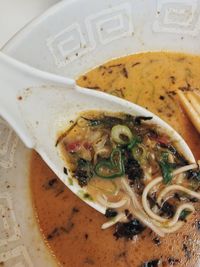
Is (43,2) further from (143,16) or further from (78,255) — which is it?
(78,255)

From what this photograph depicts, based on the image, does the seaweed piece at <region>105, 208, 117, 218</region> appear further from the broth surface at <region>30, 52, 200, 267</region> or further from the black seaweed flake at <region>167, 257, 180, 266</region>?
the black seaweed flake at <region>167, 257, 180, 266</region>

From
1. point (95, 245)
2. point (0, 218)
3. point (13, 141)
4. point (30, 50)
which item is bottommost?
point (95, 245)

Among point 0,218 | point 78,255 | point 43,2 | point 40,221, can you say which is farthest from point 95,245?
point 43,2

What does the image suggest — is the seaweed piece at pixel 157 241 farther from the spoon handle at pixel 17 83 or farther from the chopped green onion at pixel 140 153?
the spoon handle at pixel 17 83

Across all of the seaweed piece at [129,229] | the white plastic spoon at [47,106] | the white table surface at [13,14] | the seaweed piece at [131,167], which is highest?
the white table surface at [13,14]

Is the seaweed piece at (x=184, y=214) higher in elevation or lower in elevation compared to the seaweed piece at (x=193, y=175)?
lower

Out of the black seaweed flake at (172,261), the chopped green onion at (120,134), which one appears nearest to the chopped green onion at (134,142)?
the chopped green onion at (120,134)

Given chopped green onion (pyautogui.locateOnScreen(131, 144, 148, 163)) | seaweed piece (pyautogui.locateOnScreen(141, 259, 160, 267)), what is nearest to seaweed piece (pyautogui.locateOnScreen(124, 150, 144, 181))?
chopped green onion (pyautogui.locateOnScreen(131, 144, 148, 163))
